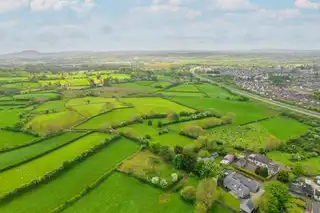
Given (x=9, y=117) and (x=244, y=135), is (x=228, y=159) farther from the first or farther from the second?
(x=9, y=117)

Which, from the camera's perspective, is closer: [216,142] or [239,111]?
[216,142]

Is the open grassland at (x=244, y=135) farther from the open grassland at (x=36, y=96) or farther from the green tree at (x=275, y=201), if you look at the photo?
the open grassland at (x=36, y=96)

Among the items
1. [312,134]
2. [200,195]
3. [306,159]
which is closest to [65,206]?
[200,195]

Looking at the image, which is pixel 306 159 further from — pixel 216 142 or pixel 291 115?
pixel 291 115

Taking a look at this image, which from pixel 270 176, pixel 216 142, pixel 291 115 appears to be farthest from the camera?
pixel 291 115

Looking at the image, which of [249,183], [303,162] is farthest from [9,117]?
[303,162]

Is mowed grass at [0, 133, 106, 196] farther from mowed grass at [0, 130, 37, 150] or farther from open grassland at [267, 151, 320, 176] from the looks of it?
open grassland at [267, 151, 320, 176]

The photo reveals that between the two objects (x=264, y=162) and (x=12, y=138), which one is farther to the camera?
(x=12, y=138)
